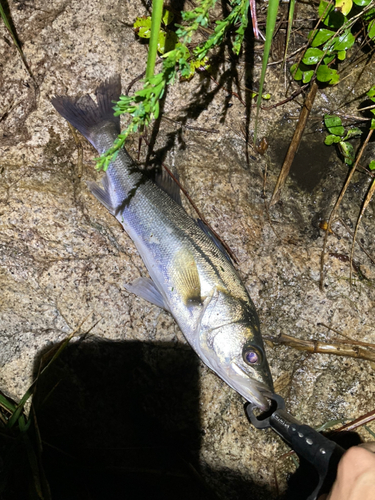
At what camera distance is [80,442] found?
3.25 meters

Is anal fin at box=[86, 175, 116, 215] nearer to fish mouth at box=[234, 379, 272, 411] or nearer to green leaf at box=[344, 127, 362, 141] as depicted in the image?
fish mouth at box=[234, 379, 272, 411]

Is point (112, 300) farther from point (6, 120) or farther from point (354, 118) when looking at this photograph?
point (354, 118)

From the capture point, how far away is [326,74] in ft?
11.9

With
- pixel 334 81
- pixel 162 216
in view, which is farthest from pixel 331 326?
pixel 334 81

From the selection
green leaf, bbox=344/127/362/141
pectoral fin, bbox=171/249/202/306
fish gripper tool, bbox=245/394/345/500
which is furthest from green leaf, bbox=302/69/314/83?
fish gripper tool, bbox=245/394/345/500

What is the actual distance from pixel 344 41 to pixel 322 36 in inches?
8.2

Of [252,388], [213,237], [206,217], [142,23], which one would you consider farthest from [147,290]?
[142,23]

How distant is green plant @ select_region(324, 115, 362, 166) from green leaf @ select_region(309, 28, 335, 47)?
68 centimetres

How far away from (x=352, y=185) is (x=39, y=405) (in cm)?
346

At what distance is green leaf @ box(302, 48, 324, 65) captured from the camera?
3.61m

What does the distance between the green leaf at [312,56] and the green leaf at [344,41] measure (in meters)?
0.15

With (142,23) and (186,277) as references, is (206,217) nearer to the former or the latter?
(186,277)

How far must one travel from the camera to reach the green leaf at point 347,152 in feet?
12.1

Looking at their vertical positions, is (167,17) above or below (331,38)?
above
